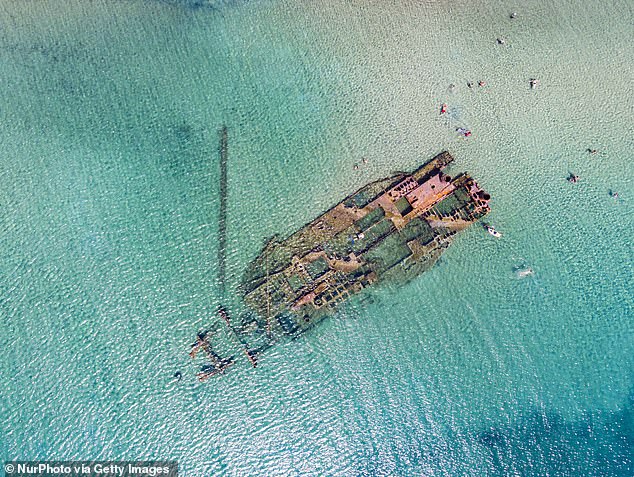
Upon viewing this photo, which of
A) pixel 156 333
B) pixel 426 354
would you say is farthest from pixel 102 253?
pixel 426 354

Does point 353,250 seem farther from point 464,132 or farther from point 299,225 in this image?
point 464,132

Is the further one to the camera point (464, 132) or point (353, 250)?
point (464, 132)

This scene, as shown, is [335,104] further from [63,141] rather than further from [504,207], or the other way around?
[63,141]

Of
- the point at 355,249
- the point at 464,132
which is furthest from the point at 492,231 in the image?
the point at 355,249

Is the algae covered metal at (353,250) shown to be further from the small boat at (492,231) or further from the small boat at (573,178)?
the small boat at (573,178)

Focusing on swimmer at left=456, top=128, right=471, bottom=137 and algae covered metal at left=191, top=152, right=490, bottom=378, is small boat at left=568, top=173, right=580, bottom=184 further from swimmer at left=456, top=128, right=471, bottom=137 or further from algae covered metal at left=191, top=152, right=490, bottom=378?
swimmer at left=456, top=128, right=471, bottom=137

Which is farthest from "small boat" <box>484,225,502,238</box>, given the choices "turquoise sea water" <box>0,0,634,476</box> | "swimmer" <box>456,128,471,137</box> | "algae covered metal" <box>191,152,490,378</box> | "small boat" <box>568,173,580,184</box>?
"small boat" <box>568,173,580,184</box>

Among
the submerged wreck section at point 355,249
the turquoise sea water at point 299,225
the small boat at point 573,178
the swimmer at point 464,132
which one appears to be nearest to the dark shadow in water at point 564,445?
the turquoise sea water at point 299,225
